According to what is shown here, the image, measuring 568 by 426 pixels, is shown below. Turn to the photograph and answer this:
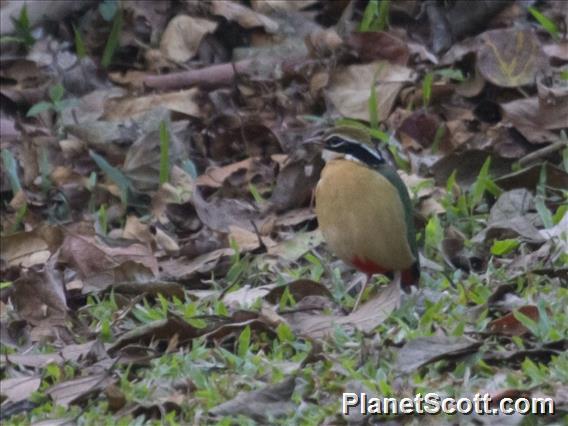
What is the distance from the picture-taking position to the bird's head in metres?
6.38

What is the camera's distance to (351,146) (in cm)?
640

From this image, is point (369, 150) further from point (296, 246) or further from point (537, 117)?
point (537, 117)

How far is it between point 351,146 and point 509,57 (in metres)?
2.19

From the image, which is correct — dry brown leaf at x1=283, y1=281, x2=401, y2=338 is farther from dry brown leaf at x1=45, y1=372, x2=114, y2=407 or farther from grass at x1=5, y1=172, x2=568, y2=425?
dry brown leaf at x1=45, y1=372, x2=114, y2=407

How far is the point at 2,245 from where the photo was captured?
25.4 feet

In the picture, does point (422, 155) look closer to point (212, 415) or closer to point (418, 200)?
point (418, 200)

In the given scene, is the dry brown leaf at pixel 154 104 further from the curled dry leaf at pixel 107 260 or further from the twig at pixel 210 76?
the curled dry leaf at pixel 107 260

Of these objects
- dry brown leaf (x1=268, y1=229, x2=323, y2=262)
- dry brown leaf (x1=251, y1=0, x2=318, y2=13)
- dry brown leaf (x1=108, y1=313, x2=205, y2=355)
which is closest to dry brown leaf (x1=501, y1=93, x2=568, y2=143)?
dry brown leaf (x1=268, y1=229, x2=323, y2=262)

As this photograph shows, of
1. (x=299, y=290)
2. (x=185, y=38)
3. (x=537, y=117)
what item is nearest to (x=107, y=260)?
(x=299, y=290)

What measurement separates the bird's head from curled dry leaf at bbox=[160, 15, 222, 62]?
121 inches

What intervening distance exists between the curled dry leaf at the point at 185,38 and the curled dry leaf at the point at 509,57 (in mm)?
1985

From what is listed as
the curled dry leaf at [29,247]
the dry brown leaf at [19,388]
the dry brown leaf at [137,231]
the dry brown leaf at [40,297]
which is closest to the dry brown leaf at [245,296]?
the dry brown leaf at [40,297]

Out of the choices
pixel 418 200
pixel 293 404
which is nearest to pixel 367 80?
pixel 418 200

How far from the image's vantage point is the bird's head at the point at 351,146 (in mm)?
6375
